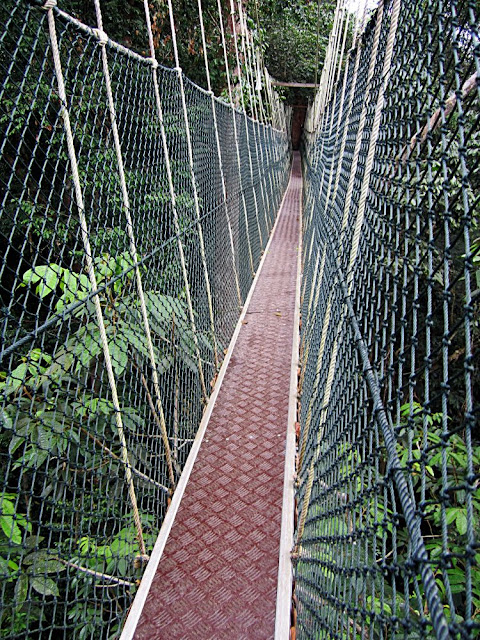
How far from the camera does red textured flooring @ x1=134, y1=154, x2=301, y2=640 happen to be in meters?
1.75

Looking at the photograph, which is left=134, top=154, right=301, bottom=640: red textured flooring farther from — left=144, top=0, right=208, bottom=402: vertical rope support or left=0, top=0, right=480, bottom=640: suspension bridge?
left=144, top=0, right=208, bottom=402: vertical rope support

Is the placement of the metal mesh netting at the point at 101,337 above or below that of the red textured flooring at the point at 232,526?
above

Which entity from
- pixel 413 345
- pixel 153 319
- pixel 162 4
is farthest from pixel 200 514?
pixel 162 4

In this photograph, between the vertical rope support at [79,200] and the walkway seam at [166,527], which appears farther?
the walkway seam at [166,527]

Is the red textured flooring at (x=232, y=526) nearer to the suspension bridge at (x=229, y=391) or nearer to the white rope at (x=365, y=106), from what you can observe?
the suspension bridge at (x=229, y=391)

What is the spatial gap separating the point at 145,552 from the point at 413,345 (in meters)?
1.64

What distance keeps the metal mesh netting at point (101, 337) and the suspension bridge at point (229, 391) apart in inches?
1.0

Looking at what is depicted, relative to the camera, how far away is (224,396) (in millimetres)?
3195

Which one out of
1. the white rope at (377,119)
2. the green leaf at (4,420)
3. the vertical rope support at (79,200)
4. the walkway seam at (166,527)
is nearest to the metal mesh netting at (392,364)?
the white rope at (377,119)

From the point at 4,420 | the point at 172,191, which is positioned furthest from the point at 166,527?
the point at 172,191

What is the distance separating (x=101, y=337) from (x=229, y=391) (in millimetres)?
1733

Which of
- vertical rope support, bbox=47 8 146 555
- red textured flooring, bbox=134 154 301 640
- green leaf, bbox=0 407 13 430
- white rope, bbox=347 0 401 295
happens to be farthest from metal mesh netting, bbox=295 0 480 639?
green leaf, bbox=0 407 13 430

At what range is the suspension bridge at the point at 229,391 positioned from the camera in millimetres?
995

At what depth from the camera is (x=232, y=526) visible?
2158 mm
